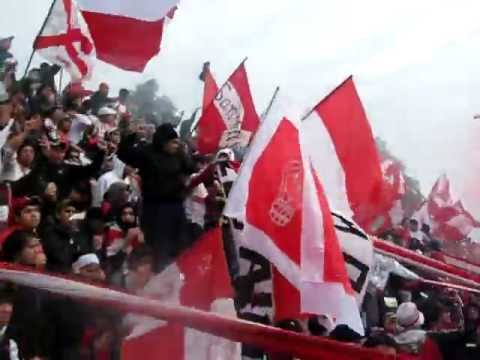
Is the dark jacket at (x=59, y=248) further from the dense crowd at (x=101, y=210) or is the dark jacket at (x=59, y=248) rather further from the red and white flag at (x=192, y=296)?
the red and white flag at (x=192, y=296)

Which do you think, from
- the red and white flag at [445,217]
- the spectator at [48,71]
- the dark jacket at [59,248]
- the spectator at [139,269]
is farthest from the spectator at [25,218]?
the red and white flag at [445,217]

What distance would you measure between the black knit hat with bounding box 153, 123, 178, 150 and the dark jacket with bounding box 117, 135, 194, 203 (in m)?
0.02

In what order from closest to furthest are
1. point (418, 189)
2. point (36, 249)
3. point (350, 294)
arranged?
point (350, 294), point (36, 249), point (418, 189)

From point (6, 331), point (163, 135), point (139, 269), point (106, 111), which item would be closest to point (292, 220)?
point (6, 331)

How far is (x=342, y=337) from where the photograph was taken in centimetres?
643

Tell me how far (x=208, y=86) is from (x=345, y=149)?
539cm

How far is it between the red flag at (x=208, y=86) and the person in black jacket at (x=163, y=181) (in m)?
3.90

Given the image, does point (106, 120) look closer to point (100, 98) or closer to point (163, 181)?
point (100, 98)

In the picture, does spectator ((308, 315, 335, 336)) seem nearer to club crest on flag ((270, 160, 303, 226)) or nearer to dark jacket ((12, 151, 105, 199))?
club crest on flag ((270, 160, 303, 226))

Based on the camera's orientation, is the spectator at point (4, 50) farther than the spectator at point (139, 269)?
Yes

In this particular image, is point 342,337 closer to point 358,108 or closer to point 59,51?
point 358,108

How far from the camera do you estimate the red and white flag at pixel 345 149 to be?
8.16 metres

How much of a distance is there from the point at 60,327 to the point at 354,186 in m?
2.99

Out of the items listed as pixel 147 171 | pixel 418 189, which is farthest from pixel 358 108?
pixel 418 189
